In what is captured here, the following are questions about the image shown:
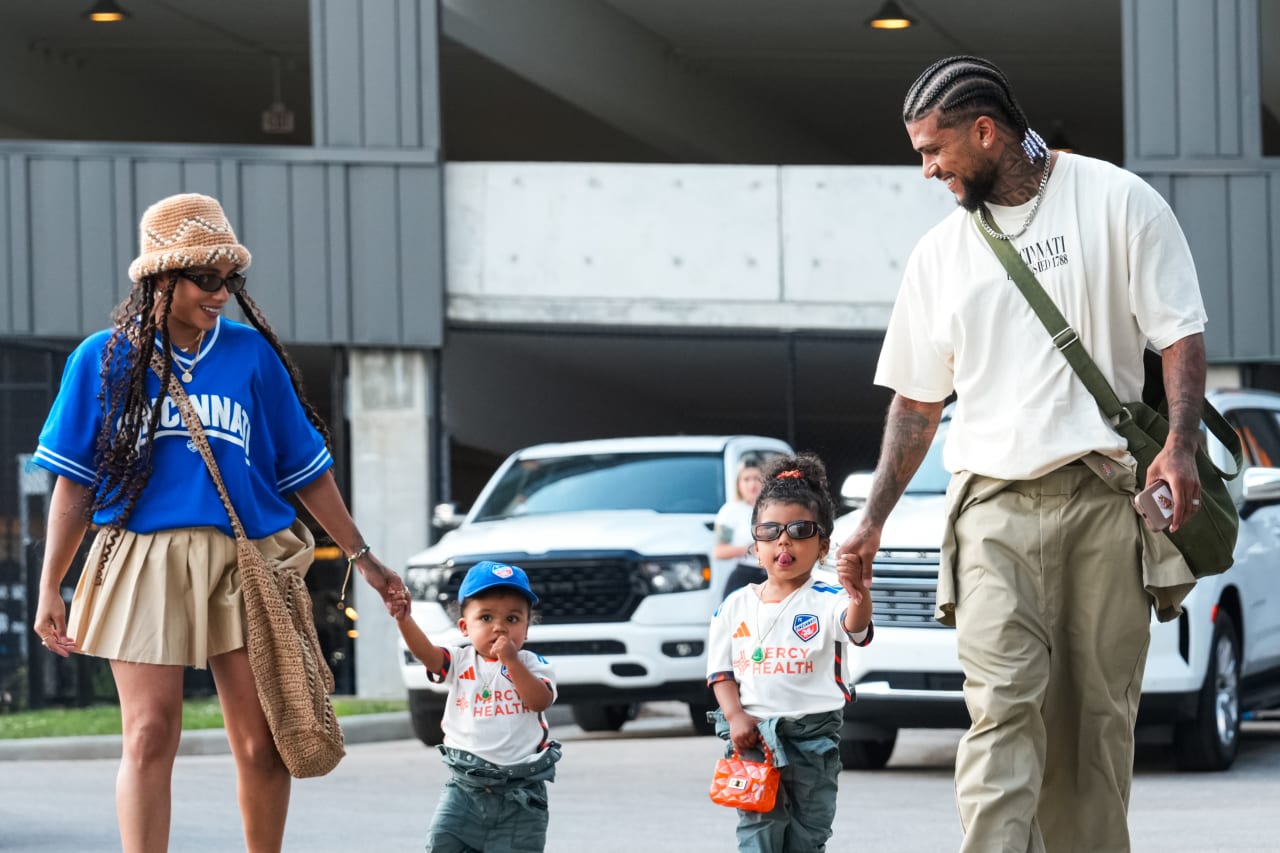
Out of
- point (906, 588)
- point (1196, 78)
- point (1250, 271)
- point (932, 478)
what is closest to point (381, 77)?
point (1196, 78)

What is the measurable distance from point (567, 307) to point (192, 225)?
1165 centimetres

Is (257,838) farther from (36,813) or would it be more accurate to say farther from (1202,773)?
(1202,773)

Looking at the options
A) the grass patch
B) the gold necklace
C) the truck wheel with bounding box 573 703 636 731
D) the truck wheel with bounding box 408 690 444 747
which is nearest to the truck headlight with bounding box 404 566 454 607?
the truck wheel with bounding box 408 690 444 747

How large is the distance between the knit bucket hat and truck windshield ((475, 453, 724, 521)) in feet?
24.3

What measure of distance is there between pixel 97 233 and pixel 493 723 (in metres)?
11.8

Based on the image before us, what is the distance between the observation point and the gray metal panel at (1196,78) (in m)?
16.7

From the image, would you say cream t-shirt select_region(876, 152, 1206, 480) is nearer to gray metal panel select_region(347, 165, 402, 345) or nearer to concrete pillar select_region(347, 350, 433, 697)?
concrete pillar select_region(347, 350, 433, 697)

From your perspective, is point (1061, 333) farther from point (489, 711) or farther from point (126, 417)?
point (126, 417)

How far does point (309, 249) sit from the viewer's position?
16703 millimetres

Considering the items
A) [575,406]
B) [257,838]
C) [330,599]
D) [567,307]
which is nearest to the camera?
[257,838]

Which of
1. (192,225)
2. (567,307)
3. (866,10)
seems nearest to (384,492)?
(567,307)

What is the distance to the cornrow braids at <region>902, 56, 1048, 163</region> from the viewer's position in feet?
15.8

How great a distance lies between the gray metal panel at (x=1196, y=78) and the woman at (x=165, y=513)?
12355 mm

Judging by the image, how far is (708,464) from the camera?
13266 millimetres
